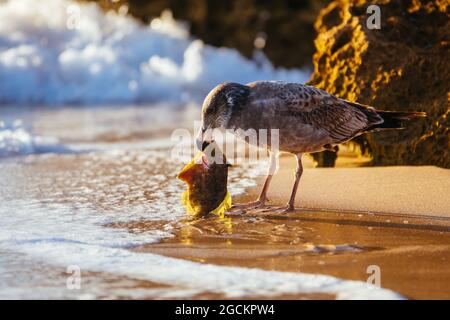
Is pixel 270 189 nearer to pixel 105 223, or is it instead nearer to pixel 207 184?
pixel 207 184

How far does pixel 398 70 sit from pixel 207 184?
224 cm

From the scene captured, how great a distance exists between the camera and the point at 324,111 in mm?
6062

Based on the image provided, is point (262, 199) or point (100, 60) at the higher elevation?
point (100, 60)

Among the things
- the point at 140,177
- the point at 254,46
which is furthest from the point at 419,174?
the point at 254,46

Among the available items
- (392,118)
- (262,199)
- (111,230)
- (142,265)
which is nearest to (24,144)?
(262,199)

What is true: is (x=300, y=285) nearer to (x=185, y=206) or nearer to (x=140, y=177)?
(x=185, y=206)

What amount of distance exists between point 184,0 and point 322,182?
11442mm

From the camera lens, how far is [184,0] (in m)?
17.2

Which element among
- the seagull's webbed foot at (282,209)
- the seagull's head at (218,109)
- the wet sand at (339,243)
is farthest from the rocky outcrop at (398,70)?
the seagull's head at (218,109)

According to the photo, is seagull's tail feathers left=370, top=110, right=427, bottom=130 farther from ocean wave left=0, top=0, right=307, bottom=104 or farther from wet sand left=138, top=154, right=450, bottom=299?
ocean wave left=0, top=0, right=307, bottom=104

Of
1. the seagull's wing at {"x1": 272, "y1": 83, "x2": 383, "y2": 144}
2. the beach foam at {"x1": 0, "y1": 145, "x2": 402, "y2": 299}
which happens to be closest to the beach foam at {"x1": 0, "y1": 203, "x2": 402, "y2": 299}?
the beach foam at {"x1": 0, "y1": 145, "x2": 402, "y2": 299}

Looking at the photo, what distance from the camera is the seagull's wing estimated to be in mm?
5828

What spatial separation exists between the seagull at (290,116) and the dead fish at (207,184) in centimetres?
A: 11

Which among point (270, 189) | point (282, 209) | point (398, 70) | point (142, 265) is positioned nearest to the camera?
point (142, 265)
